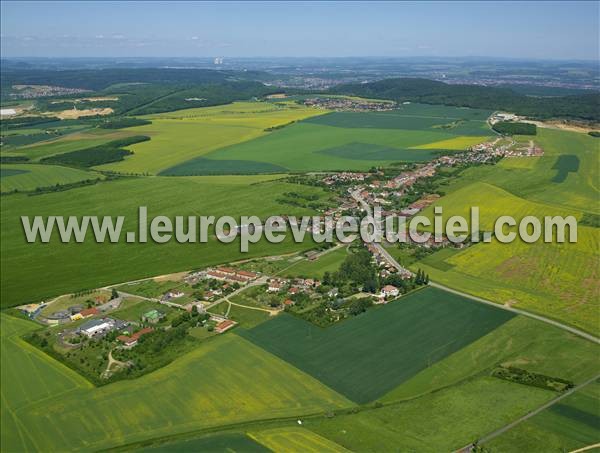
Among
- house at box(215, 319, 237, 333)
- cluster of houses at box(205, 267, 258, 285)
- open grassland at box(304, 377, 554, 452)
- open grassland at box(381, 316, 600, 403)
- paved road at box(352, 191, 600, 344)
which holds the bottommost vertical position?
open grassland at box(304, 377, 554, 452)

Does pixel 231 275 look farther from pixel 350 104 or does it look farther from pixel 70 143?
pixel 350 104

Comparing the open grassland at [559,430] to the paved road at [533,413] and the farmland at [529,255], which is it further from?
the farmland at [529,255]

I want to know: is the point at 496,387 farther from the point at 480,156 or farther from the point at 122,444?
the point at 480,156

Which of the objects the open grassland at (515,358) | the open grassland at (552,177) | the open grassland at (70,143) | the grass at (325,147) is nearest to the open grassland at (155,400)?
the open grassland at (515,358)

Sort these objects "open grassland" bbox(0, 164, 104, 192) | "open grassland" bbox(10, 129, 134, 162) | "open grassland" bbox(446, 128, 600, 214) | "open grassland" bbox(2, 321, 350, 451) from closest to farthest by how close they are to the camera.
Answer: "open grassland" bbox(2, 321, 350, 451)
"open grassland" bbox(446, 128, 600, 214)
"open grassland" bbox(0, 164, 104, 192)
"open grassland" bbox(10, 129, 134, 162)

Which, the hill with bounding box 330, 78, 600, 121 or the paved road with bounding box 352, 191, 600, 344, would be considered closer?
the paved road with bounding box 352, 191, 600, 344

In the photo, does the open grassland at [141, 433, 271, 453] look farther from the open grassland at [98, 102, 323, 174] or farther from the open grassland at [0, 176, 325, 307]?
the open grassland at [98, 102, 323, 174]

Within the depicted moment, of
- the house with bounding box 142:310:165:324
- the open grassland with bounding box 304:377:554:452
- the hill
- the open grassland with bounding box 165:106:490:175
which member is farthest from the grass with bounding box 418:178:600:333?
the hill

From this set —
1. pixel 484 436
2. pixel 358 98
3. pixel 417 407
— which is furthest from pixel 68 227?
pixel 358 98
